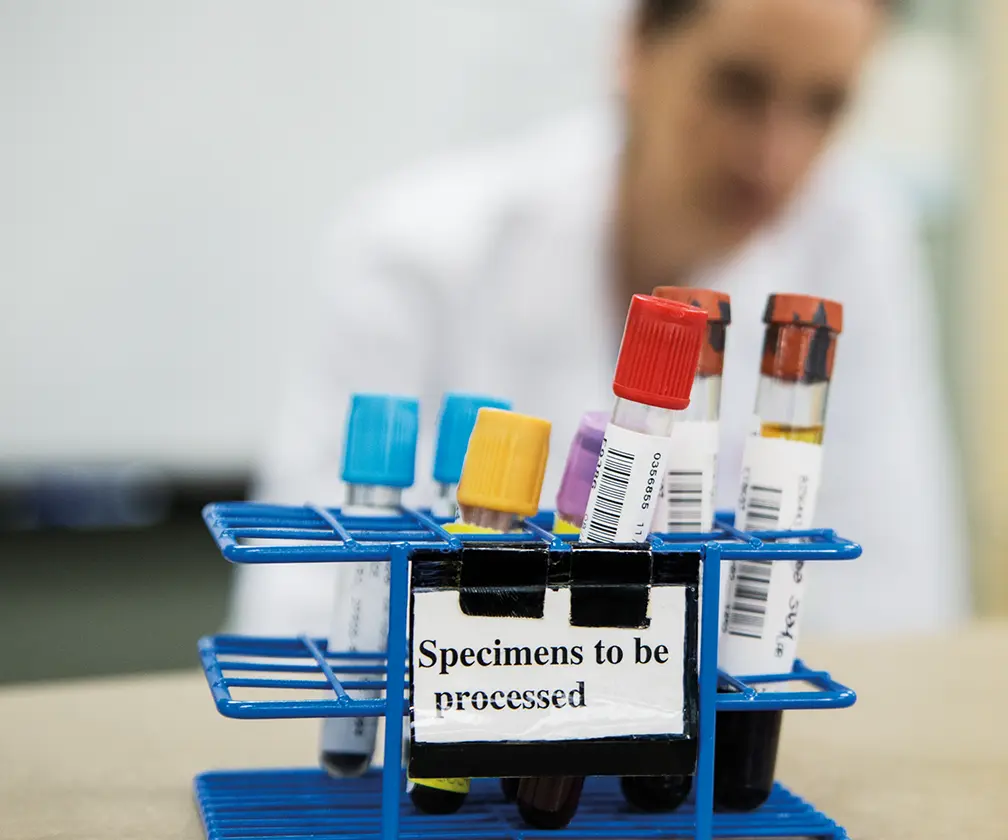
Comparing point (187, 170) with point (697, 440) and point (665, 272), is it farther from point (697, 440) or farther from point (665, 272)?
point (697, 440)

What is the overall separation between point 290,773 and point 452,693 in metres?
0.11

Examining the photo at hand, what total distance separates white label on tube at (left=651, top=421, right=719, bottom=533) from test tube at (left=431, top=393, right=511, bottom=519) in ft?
0.20

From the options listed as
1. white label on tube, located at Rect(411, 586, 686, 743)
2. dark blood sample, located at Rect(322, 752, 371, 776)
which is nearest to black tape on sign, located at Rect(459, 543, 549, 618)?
white label on tube, located at Rect(411, 586, 686, 743)

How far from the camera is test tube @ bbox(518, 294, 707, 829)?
0.28 meters

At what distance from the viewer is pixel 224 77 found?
135 centimetres

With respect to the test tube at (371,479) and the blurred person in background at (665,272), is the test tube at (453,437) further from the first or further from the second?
the blurred person in background at (665,272)

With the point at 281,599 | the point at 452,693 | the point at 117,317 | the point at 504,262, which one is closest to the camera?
the point at 452,693

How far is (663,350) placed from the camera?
0.93 feet

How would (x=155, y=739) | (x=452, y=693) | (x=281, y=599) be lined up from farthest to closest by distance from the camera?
(x=281, y=599) < (x=155, y=739) < (x=452, y=693)

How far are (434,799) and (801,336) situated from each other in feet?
0.56

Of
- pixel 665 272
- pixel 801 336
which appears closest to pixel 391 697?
pixel 801 336

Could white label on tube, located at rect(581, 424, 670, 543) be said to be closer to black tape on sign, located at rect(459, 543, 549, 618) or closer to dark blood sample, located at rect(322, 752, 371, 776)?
black tape on sign, located at rect(459, 543, 549, 618)

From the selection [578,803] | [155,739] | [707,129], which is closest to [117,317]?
[707,129]

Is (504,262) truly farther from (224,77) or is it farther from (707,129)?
(224,77)
